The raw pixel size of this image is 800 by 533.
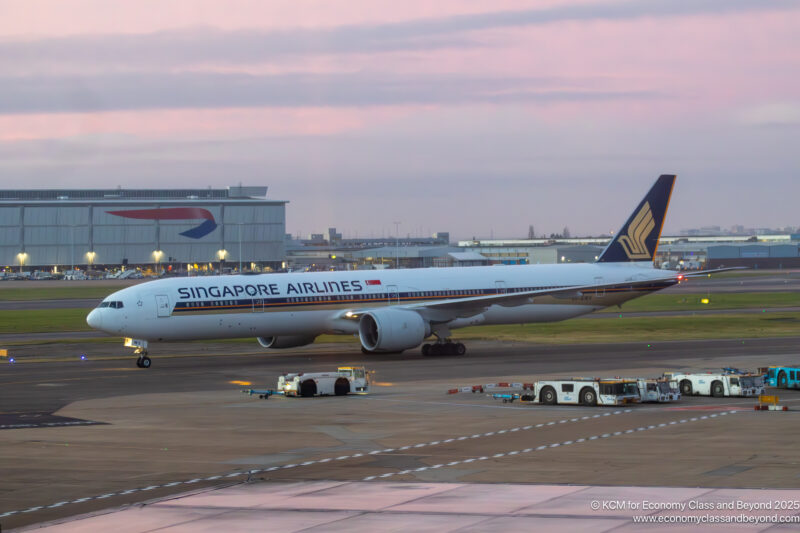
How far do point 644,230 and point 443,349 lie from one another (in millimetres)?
16915

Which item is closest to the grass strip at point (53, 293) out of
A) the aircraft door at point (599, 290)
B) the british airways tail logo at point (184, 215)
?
the british airways tail logo at point (184, 215)

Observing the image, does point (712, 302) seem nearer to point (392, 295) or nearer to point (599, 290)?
point (599, 290)

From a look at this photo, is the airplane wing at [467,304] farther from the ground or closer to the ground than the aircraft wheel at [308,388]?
farther from the ground

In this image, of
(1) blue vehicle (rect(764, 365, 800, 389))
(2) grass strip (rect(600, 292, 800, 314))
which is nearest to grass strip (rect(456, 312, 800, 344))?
(2) grass strip (rect(600, 292, 800, 314))

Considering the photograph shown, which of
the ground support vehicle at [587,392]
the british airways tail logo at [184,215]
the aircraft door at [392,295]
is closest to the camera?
the ground support vehicle at [587,392]

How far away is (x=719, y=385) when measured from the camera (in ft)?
118

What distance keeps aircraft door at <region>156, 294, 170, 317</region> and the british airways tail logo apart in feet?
474

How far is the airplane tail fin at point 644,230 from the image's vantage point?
203 ft

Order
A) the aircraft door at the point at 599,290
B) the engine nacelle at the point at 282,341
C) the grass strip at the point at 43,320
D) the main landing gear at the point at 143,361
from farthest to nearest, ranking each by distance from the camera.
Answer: the grass strip at the point at 43,320 → the aircraft door at the point at 599,290 → the engine nacelle at the point at 282,341 → the main landing gear at the point at 143,361

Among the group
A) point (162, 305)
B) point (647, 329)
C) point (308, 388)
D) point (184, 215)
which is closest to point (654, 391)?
point (308, 388)

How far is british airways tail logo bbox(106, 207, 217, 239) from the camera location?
19000cm

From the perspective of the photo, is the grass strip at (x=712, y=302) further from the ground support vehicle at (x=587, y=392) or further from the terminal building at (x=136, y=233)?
the terminal building at (x=136, y=233)

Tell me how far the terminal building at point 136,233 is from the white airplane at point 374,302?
133 metres

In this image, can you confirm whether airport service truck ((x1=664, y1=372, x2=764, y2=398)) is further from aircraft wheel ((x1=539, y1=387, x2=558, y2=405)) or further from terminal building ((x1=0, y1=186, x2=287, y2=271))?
terminal building ((x1=0, y1=186, x2=287, y2=271))
